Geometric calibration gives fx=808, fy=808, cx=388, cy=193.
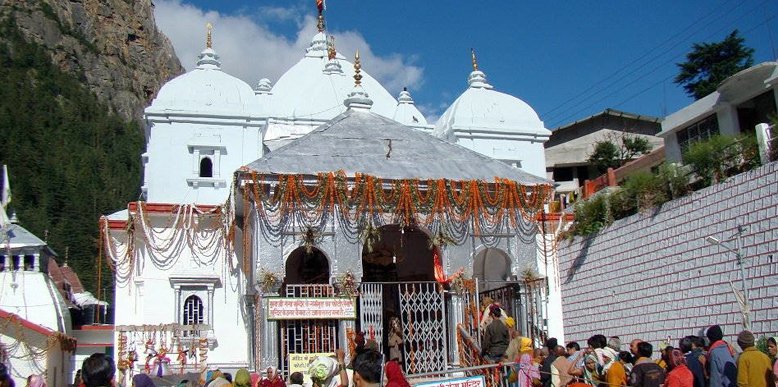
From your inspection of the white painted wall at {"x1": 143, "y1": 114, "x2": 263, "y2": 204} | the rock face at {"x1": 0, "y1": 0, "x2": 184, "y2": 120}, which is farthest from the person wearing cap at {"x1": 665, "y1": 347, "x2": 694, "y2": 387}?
the rock face at {"x1": 0, "y1": 0, "x2": 184, "y2": 120}

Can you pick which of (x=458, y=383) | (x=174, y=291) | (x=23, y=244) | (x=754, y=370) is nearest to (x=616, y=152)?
(x=174, y=291)

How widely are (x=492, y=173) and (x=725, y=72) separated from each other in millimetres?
27381

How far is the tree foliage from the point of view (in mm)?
54562

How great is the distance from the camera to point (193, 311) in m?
20.5

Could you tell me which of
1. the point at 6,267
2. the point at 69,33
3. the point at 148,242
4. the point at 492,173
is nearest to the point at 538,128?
the point at 492,173

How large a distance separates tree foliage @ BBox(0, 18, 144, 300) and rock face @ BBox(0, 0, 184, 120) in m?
2.71

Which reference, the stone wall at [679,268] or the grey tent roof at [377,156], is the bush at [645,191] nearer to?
the stone wall at [679,268]

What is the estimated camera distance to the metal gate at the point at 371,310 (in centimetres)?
1616

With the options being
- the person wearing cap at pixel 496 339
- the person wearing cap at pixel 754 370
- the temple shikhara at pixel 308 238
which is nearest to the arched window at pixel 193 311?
the temple shikhara at pixel 308 238

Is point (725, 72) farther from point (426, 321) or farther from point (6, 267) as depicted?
point (6, 267)

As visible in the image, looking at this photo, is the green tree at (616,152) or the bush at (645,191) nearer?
the bush at (645,191)

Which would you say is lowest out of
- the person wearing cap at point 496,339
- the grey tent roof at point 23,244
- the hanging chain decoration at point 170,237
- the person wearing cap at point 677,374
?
the person wearing cap at point 677,374

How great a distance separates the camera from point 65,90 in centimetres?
8225

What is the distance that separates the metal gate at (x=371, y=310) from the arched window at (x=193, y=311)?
596 cm
